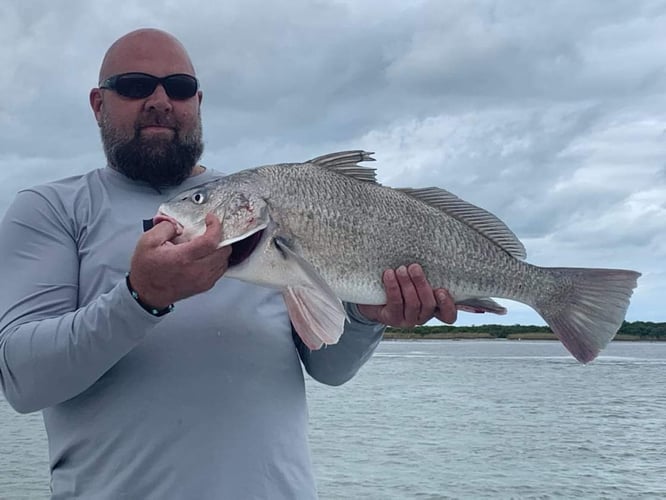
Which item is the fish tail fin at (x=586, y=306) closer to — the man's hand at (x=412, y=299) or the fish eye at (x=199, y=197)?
the man's hand at (x=412, y=299)

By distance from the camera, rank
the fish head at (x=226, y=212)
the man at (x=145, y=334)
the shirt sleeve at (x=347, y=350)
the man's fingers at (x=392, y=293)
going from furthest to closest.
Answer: the shirt sleeve at (x=347, y=350)
the man's fingers at (x=392, y=293)
the fish head at (x=226, y=212)
the man at (x=145, y=334)

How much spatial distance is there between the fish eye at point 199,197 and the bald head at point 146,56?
64 cm

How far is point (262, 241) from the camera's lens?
3.21m

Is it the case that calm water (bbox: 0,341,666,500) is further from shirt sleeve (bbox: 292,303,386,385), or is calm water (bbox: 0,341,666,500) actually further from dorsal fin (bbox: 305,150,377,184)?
dorsal fin (bbox: 305,150,377,184)

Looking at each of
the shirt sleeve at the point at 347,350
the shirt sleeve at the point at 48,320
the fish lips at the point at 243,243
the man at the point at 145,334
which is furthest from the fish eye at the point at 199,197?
the shirt sleeve at the point at 347,350

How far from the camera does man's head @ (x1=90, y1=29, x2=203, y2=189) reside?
3.50m

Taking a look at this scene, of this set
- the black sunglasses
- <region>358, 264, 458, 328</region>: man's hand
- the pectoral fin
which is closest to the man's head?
the black sunglasses

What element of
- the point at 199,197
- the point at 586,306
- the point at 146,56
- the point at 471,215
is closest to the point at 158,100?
the point at 146,56

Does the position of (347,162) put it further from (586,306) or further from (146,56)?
(586,306)

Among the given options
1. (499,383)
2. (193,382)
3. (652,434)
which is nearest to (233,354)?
(193,382)

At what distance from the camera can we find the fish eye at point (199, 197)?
10.4ft

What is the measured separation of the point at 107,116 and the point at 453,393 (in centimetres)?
2914

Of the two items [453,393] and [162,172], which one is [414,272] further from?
[453,393]

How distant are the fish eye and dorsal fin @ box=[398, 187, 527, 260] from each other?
96cm
